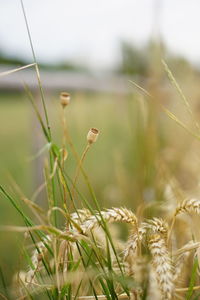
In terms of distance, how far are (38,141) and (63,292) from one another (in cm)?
199

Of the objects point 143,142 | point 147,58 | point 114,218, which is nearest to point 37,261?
point 114,218

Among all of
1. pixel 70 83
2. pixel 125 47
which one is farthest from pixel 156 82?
pixel 70 83

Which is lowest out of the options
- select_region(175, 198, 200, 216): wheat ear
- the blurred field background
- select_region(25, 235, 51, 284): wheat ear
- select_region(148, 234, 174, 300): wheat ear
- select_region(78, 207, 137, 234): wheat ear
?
the blurred field background

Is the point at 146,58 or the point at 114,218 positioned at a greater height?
the point at 114,218

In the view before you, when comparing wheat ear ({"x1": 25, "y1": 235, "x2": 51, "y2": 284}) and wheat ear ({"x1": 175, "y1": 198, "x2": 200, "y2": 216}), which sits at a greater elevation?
Result: wheat ear ({"x1": 175, "y1": 198, "x2": 200, "y2": 216})

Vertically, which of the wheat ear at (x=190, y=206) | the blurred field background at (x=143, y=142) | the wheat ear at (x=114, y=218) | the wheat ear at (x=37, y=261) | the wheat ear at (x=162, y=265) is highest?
the wheat ear at (x=114, y=218)

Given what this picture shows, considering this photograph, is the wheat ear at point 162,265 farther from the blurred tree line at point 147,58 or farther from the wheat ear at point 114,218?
the blurred tree line at point 147,58

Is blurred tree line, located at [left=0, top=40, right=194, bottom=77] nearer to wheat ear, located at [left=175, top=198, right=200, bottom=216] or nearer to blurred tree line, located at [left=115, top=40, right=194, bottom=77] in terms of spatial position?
blurred tree line, located at [left=115, top=40, right=194, bottom=77]

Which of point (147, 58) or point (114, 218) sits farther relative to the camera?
point (147, 58)

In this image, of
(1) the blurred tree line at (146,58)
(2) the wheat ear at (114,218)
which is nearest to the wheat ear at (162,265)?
(2) the wheat ear at (114,218)

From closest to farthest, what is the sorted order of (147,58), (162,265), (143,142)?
(162,265) < (143,142) < (147,58)

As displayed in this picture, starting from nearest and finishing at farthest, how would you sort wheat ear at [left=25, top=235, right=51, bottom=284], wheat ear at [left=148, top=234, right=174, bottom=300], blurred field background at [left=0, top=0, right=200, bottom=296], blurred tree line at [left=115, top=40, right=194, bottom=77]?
wheat ear at [left=148, top=234, right=174, bottom=300], wheat ear at [left=25, top=235, right=51, bottom=284], blurred field background at [left=0, top=0, right=200, bottom=296], blurred tree line at [left=115, top=40, right=194, bottom=77]

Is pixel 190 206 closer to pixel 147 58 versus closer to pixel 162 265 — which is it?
pixel 162 265

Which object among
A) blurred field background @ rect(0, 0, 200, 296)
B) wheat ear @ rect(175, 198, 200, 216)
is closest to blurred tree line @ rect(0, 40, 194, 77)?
blurred field background @ rect(0, 0, 200, 296)
